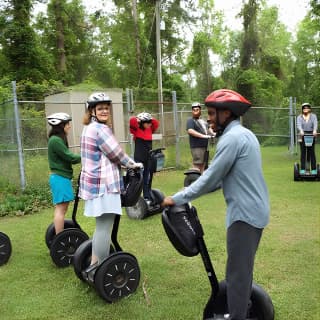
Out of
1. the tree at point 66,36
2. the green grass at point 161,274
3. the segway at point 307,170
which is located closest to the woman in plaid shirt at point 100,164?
the green grass at point 161,274

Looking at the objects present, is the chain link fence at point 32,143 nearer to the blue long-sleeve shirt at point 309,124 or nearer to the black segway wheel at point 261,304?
the blue long-sleeve shirt at point 309,124

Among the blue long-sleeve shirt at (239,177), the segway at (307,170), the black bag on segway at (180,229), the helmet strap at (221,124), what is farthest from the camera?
the segway at (307,170)

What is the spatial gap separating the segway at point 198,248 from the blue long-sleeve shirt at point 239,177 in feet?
0.94

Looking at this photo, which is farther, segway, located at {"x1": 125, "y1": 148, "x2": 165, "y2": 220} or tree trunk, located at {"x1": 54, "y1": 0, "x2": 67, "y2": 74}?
tree trunk, located at {"x1": 54, "y1": 0, "x2": 67, "y2": 74}

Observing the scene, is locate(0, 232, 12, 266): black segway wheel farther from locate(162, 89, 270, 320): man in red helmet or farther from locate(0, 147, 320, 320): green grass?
locate(162, 89, 270, 320): man in red helmet

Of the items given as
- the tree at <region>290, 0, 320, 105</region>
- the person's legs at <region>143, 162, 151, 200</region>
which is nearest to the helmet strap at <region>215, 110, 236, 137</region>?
the person's legs at <region>143, 162, 151, 200</region>

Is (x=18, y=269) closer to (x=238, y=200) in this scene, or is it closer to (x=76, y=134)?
(x=238, y=200)

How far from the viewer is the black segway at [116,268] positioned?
403 cm

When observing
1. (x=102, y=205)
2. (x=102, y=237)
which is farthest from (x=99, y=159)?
(x=102, y=237)

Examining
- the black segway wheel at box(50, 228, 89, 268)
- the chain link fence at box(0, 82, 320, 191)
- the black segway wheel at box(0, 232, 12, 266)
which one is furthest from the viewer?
the chain link fence at box(0, 82, 320, 191)

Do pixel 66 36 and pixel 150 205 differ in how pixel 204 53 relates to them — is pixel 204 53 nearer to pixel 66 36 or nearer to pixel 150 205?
pixel 66 36

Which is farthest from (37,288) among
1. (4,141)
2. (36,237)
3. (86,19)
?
(86,19)

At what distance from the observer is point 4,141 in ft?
33.1

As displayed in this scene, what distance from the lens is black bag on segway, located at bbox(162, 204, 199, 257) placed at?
3.00 meters
